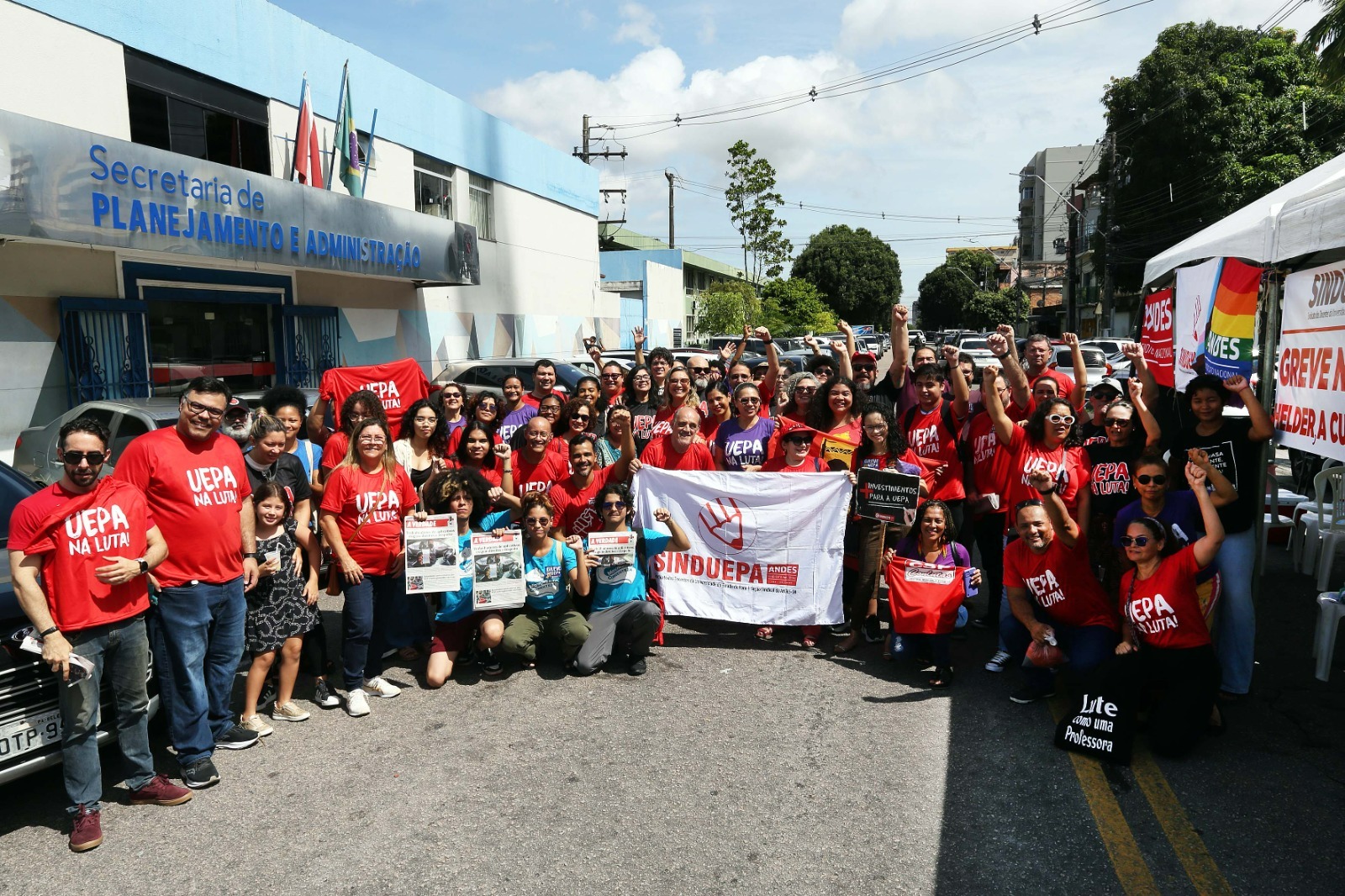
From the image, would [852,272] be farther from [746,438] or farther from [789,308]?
[746,438]

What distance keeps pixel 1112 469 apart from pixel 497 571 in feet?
13.1

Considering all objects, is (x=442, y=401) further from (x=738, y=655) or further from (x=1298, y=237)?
(x=1298, y=237)

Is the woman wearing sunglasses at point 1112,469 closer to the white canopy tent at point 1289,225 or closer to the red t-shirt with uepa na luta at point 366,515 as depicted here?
the white canopy tent at point 1289,225

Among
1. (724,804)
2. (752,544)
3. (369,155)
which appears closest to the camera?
(724,804)

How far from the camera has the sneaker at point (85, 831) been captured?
380 cm

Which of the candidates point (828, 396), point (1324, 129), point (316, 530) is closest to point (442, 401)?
point (316, 530)

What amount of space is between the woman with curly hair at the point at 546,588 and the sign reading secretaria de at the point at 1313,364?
4282mm

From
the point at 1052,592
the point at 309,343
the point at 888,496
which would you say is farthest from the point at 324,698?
the point at 309,343

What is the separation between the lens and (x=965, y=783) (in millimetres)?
4285

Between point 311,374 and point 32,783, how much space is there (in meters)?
13.8

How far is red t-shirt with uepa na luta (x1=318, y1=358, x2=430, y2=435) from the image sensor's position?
9.60m

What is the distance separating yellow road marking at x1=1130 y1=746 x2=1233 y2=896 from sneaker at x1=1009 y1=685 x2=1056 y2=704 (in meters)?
0.68

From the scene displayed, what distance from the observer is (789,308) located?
44312 mm

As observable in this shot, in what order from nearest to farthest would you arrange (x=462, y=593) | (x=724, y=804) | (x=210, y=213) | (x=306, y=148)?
(x=724, y=804) < (x=462, y=593) < (x=210, y=213) < (x=306, y=148)
